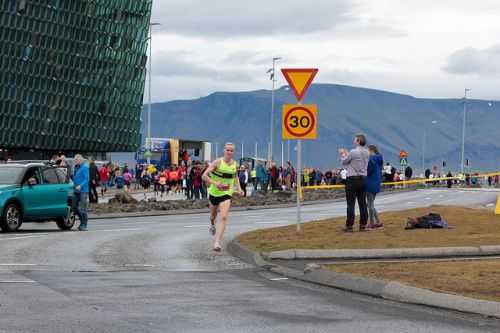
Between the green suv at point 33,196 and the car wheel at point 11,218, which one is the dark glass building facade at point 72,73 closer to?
the green suv at point 33,196

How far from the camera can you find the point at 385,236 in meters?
19.7

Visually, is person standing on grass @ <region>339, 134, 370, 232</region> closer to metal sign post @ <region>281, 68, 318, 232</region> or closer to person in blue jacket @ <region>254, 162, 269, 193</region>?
metal sign post @ <region>281, 68, 318, 232</region>

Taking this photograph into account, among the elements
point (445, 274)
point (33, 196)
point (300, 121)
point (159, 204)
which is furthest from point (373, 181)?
point (159, 204)

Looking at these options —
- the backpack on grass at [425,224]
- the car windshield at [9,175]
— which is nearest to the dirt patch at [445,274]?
the backpack on grass at [425,224]

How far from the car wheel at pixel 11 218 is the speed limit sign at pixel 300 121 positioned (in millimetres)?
7331

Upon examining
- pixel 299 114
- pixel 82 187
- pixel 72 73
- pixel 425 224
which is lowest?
pixel 425 224

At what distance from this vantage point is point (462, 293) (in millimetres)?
11258

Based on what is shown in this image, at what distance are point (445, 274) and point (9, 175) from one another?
14.9 meters

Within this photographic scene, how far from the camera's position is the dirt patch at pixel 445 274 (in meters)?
11.6

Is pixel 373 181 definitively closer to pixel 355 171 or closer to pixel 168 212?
pixel 355 171

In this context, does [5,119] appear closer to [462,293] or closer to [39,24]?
[39,24]

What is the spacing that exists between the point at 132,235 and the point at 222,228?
5114 millimetres

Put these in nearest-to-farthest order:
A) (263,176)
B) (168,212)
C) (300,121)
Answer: (300,121), (168,212), (263,176)

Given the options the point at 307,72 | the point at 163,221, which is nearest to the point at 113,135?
the point at 163,221
